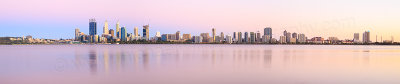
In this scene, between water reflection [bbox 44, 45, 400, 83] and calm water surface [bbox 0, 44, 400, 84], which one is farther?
water reflection [bbox 44, 45, 400, 83]

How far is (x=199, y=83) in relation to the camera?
1392cm

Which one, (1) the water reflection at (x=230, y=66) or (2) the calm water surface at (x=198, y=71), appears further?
(1) the water reflection at (x=230, y=66)

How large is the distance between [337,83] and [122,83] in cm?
914

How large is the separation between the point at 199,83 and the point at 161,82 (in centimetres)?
164

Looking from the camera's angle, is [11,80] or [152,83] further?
[11,80]

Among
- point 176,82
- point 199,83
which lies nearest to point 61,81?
point 176,82

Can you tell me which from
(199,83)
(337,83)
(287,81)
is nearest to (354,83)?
(337,83)

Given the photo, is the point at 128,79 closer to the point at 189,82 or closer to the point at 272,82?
the point at 189,82

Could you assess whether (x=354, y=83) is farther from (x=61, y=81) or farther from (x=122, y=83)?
(x=61, y=81)

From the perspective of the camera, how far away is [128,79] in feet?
49.3

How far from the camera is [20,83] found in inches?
551

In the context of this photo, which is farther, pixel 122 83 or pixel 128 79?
pixel 128 79

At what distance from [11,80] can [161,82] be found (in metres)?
6.97

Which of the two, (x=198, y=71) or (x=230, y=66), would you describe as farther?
(x=230, y=66)
